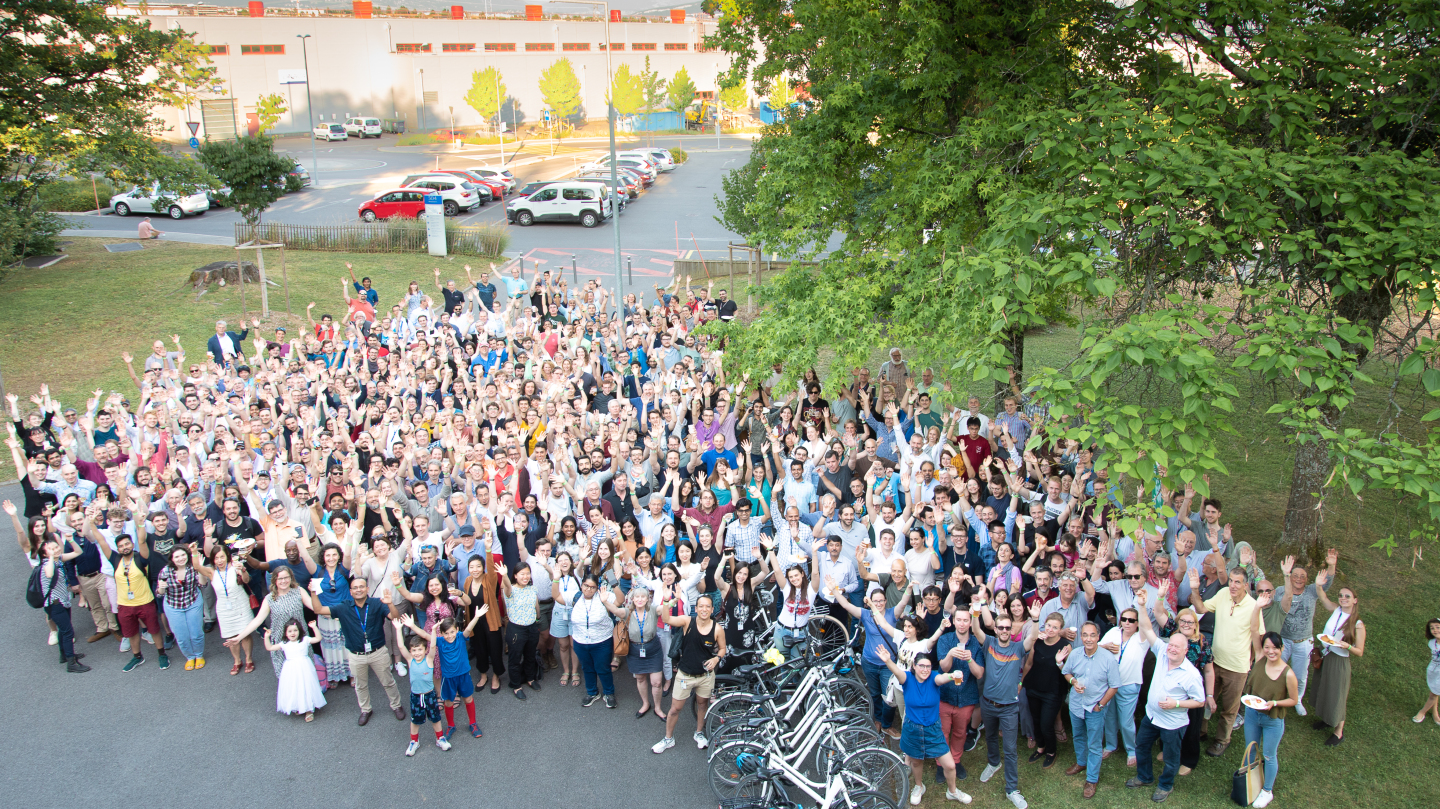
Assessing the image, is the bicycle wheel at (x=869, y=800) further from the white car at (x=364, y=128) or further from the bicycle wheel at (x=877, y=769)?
the white car at (x=364, y=128)

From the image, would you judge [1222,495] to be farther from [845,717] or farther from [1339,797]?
[845,717]

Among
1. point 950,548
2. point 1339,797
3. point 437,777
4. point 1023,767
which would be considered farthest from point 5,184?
point 1339,797

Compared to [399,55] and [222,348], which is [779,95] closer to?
[222,348]

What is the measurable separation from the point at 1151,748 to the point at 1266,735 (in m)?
0.84

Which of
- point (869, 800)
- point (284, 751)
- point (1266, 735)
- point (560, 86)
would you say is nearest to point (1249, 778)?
point (1266, 735)

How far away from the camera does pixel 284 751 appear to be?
7.72 meters

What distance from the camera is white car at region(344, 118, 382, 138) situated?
6506 cm

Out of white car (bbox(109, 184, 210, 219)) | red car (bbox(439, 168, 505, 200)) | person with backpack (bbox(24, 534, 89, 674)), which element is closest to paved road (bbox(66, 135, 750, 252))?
white car (bbox(109, 184, 210, 219))

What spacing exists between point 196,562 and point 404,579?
214 cm

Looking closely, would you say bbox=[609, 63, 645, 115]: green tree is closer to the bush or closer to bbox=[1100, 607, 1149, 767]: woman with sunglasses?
the bush

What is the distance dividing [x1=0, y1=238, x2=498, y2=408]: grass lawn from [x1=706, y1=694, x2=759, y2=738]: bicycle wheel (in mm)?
15381

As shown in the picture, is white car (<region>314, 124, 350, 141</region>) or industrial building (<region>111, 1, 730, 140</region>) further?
industrial building (<region>111, 1, 730, 140</region>)

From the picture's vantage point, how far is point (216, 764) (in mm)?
7527

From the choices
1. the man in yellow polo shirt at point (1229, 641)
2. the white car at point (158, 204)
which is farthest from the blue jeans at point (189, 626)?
the white car at point (158, 204)
